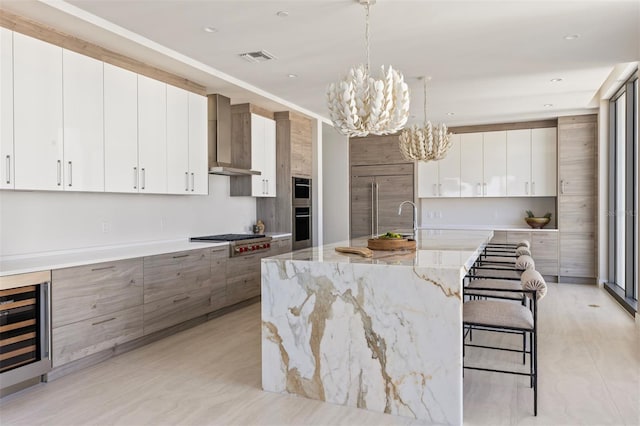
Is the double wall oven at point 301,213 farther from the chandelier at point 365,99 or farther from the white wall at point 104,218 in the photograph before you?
the chandelier at point 365,99

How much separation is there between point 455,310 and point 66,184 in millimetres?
2904

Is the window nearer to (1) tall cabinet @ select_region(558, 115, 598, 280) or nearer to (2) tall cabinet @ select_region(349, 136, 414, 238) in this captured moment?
(1) tall cabinet @ select_region(558, 115, 598, 280)

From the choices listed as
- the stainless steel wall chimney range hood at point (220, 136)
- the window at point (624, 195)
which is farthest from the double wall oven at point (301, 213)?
the window at point (624, 195)

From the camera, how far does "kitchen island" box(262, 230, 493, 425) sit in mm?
2555

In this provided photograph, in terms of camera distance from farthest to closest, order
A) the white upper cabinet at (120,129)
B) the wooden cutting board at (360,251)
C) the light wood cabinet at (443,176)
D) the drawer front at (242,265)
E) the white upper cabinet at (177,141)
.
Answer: the light wood cabinet at (443,176)
the drawer front at (242,265)
the white upper cabinet at (177,141)
the white upper cabinet at (120,129)
the wooden cutting board at (360,251)

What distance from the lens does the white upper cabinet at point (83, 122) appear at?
3.47 meters

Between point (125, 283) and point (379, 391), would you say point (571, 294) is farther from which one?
point (125, 283)

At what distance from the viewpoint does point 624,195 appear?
5.70 m

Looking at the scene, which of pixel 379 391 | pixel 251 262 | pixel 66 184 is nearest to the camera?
pixel 379 391

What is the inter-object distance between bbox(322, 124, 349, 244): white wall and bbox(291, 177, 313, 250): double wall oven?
138cm

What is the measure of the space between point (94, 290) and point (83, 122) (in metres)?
1.30

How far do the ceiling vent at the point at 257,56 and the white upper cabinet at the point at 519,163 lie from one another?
464 cm

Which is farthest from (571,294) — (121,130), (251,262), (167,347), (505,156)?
(121,130)

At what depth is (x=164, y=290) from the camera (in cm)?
406
